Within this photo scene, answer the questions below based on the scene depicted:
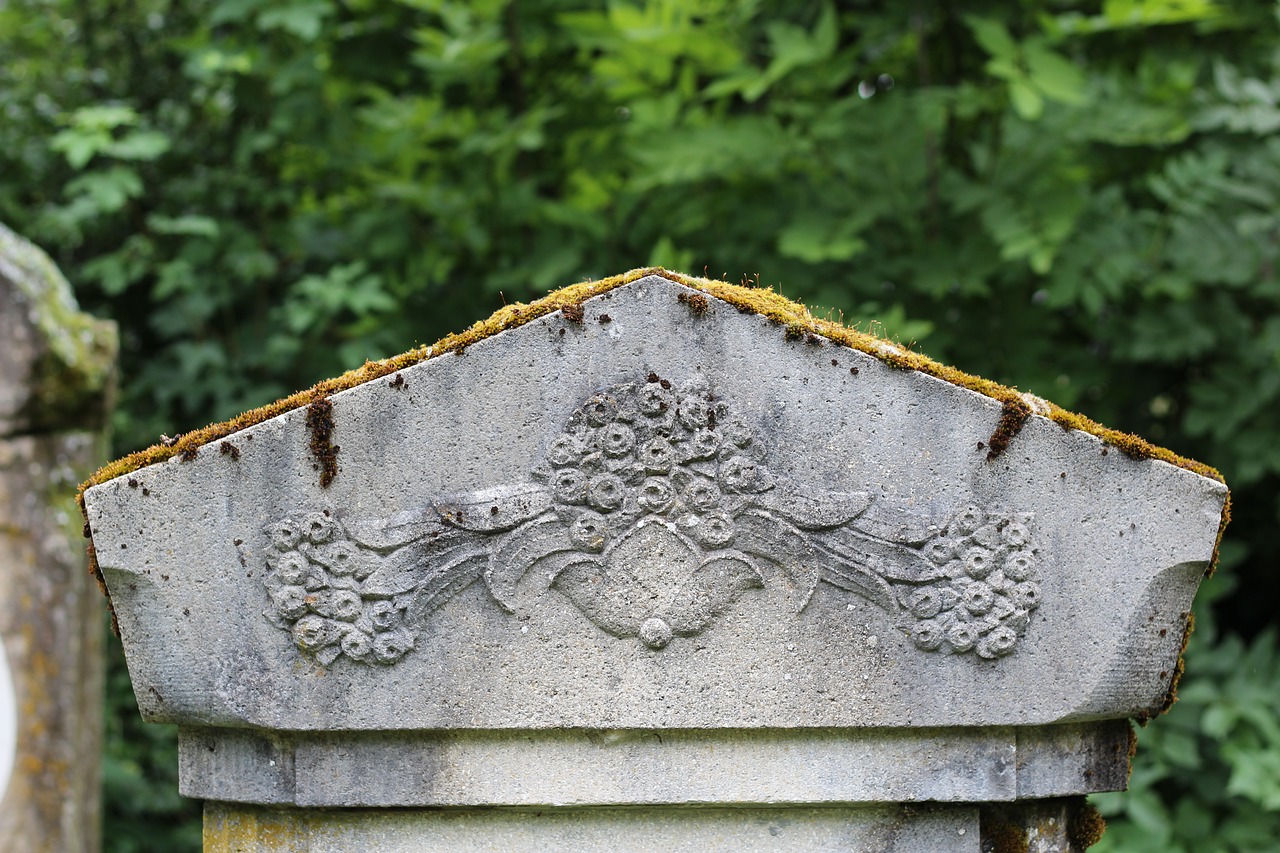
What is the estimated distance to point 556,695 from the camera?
1978 millimetres

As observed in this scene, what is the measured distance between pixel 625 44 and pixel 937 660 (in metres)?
2.56

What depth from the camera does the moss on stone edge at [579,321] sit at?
1940mm

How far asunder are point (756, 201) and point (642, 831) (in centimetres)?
264

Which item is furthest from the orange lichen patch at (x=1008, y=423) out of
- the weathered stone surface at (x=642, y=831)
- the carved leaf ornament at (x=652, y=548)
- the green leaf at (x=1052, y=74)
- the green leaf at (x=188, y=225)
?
the green leaf at (x=188, y=225)

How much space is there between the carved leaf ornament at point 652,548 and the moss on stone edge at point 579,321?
16 centimetres

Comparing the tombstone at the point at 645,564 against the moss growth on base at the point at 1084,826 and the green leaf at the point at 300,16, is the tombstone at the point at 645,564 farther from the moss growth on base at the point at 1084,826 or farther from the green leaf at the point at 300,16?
the green leaf at the point at 300,16

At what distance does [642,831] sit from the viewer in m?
2.08

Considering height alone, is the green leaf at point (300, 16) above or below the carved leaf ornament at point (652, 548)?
above

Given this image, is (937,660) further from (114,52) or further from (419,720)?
(114,52)

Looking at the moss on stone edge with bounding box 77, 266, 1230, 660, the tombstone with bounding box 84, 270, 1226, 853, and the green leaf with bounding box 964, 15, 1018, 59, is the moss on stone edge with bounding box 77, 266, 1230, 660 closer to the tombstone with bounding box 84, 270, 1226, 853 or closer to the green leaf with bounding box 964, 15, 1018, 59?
the tombstone with bounding box 84, 270, 1226, 853

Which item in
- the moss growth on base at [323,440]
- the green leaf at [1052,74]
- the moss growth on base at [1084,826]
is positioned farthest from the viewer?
the green leaf at [1052,74]

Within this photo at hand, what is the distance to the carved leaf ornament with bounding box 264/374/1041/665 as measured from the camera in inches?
76.5

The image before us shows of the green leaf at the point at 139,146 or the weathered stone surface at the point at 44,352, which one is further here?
the green leaf at the point at 139,146

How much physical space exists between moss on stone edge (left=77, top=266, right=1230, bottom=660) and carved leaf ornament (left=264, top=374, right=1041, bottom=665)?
0.51ft
